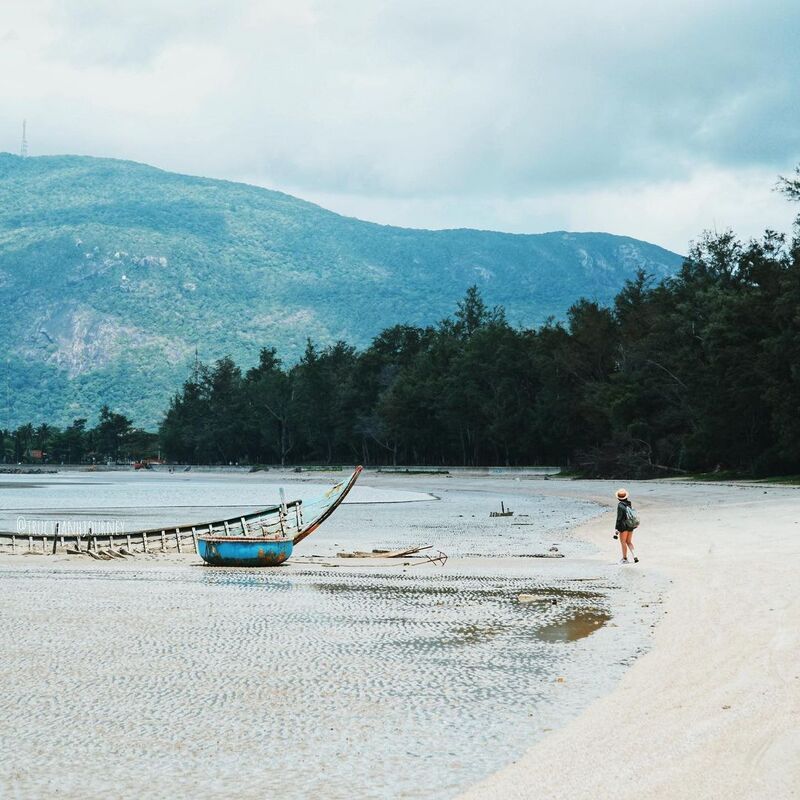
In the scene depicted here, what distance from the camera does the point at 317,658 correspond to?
1382 cm

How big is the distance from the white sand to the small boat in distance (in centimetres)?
1062

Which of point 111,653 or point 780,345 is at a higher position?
point 780,345

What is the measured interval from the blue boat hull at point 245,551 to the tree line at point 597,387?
45.3 metres

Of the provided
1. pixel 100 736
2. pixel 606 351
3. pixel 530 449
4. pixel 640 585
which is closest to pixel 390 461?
pixel 530 449

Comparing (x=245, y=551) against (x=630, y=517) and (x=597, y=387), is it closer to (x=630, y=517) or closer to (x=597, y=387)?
(x=630, y=517)

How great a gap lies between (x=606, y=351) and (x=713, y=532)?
3060 inches

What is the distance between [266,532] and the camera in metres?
31.8

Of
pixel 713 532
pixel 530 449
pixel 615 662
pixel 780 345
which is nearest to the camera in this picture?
pixel 615 662

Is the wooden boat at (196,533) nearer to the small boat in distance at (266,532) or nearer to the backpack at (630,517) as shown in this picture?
the small boat in distance at (266,532)

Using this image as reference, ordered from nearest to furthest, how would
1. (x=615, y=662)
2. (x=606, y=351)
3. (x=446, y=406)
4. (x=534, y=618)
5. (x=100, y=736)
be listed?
(x=100, y=736) < (x=615, y=662) < (x=534, y=618) < (x=606, y=351) < (x=446, y=406)

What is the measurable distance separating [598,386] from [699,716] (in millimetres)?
95080

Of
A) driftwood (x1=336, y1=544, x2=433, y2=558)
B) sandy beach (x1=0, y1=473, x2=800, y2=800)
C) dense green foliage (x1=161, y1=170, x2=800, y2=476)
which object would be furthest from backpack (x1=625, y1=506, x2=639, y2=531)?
dense green foliage (x1=161, y1=170, x2=800, y2=476)

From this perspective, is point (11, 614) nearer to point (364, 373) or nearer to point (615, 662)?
point (615, 662)

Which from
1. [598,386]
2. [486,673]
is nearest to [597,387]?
[598,386]
